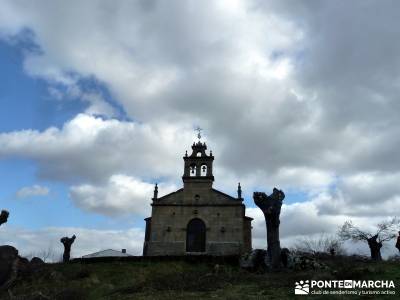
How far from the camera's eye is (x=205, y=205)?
39.2 m

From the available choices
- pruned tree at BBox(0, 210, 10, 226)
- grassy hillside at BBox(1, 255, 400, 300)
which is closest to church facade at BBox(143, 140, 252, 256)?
grassy hillside at BBox(1, 255, 400, 300)

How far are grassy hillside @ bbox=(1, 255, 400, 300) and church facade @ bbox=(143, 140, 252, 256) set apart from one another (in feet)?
40.5

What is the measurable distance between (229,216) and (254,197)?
1757 centimetres

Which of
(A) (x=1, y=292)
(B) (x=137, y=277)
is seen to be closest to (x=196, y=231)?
(B) (x=137, y=277)

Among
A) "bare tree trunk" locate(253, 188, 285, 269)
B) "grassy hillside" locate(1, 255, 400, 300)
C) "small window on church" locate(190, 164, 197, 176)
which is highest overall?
"small window on church" locate(190, 164, 197, 176)

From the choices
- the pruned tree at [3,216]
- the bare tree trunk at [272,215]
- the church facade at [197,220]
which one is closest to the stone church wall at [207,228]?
the church facade at [197,220]

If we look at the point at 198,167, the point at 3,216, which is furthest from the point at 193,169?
the point at 3,216

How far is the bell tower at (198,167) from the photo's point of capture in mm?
Result: 40250

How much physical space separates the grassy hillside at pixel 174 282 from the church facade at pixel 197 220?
12355 millimetres

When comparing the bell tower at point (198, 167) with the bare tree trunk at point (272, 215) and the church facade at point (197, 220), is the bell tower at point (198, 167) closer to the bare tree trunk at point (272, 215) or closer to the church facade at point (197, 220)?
the church facade at point (197, 220)

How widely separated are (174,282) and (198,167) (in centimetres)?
2457

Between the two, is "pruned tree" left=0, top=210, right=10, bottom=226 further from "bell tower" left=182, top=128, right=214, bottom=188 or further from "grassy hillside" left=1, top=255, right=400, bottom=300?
"bell tower" left=182, top=128, right=214, bottom=188

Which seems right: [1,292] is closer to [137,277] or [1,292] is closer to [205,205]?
[137,277]

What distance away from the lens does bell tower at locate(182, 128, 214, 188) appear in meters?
40.2
